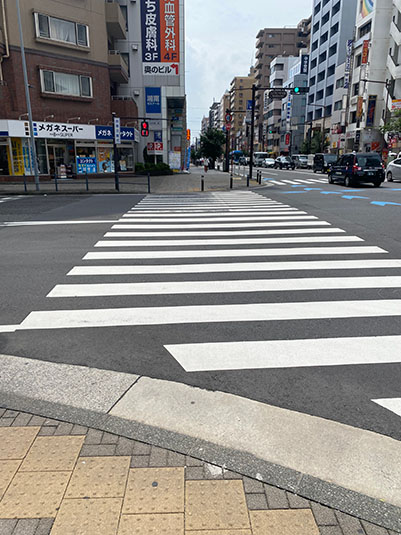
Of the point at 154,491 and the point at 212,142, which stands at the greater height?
the point at 212,142

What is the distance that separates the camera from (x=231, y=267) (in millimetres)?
7059

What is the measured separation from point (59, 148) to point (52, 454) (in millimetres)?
30903

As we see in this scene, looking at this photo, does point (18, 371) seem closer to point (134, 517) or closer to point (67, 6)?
point (134, 517)

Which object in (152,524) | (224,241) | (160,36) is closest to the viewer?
(152,524)

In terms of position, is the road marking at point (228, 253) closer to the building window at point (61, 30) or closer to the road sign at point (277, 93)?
the road sign at point (277, 93)

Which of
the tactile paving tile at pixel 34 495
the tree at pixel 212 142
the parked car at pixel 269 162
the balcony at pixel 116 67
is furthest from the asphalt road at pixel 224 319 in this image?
the tree at pixel 212 142

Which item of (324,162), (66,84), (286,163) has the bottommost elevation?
(286,163)

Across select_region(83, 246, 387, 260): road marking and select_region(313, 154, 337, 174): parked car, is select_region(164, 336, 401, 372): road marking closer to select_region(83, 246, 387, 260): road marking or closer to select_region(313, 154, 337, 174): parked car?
select_region(83, 246, 387, 260): road marking

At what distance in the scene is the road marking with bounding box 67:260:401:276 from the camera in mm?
6824

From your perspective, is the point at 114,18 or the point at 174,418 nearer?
the point at 174,418

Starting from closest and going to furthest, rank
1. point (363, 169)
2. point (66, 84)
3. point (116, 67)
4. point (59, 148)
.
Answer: point (363, 169) → point (66, 84) → point (59, 148) → point (116, 67)

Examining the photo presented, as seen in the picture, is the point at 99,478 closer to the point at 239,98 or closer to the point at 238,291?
the point at 238,291

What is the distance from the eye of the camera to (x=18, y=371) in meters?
3.70

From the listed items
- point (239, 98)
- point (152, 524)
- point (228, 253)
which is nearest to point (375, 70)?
point (228, 253)
